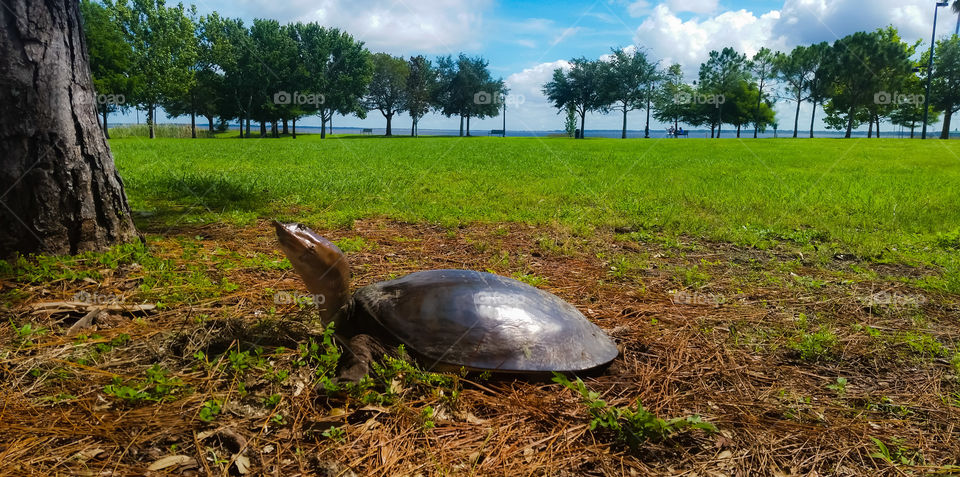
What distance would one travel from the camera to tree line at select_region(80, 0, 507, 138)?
128 ft

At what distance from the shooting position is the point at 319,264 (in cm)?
260

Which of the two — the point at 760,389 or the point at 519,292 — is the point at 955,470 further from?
the point at 519,292

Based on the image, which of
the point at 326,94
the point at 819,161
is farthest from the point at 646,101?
the point at 819,161

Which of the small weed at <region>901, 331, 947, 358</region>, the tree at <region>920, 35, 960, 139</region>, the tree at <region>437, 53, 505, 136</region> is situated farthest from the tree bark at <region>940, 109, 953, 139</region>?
the small weed at <region>901, 331, 947, 358</region>

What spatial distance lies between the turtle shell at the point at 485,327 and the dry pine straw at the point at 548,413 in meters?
0.13

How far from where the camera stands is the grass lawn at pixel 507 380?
2020mm

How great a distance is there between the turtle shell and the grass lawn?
0.40ft

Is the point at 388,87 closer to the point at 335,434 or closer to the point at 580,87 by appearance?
the point at 580,87

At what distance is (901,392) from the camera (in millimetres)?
2639

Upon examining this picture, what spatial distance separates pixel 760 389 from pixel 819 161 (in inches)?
759

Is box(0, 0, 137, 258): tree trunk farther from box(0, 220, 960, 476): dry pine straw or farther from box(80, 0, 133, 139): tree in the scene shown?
box(80, 0, 133, 139): tree

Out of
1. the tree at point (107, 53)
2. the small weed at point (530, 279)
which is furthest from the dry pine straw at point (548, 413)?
the tree at point (107, 53)

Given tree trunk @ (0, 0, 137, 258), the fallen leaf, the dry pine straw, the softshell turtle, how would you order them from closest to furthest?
the fallen leaf → the dry pine straw → the softshell turtle → tree trunk @ (0, 0, 137, 258)

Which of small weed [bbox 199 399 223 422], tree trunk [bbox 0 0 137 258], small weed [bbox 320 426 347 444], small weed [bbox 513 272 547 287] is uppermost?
tree trunk [bbox 0 0 137 258]
